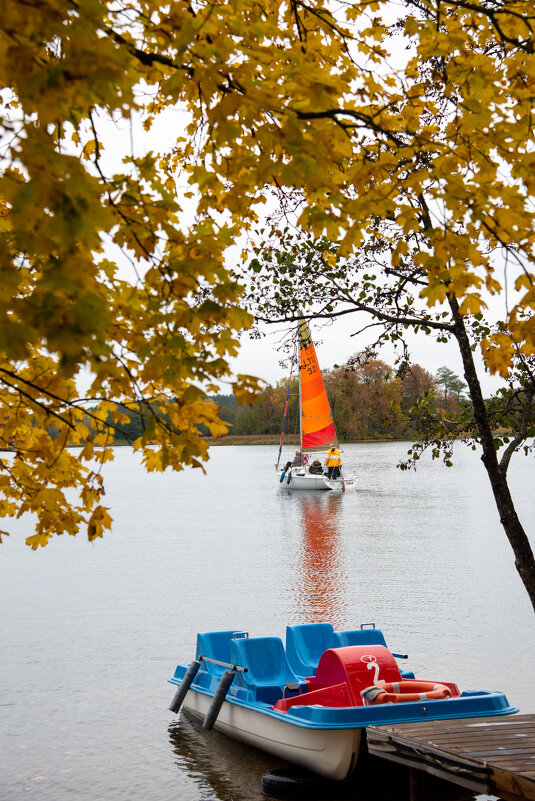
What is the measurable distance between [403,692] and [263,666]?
2189mm

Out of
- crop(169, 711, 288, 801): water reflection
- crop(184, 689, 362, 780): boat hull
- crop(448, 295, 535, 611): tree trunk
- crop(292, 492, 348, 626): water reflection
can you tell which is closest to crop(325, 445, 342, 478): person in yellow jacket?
crop(292, 492, 348, 626): water reflection

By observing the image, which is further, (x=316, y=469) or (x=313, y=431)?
(x=316, y=469)

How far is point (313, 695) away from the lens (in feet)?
30.1

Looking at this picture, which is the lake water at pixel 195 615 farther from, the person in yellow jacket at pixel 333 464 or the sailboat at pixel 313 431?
the person in yellow jacket at pixel 333 464

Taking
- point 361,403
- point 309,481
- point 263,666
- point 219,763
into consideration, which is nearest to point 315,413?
point 309,481

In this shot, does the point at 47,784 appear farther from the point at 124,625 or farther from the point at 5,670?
the point at 124,625

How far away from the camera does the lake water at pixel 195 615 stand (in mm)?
11211

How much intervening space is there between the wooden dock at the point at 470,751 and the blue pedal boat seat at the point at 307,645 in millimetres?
2674

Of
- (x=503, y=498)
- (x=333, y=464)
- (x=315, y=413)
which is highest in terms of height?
(x=315, y=413)

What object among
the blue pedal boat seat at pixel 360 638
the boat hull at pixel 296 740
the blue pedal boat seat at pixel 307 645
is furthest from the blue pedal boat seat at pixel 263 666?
the blue pedal boat seat at pixel 360 638

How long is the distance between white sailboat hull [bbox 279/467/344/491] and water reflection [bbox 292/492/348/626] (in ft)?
21.0

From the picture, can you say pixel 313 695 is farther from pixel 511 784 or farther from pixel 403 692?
pixel 511 784

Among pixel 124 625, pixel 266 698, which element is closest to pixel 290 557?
pixel 124 625

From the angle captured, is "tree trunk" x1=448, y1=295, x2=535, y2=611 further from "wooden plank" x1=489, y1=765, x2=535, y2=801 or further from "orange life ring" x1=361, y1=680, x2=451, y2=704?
"orange life ring" x1=361, y1=680, x2=451, y2=704
